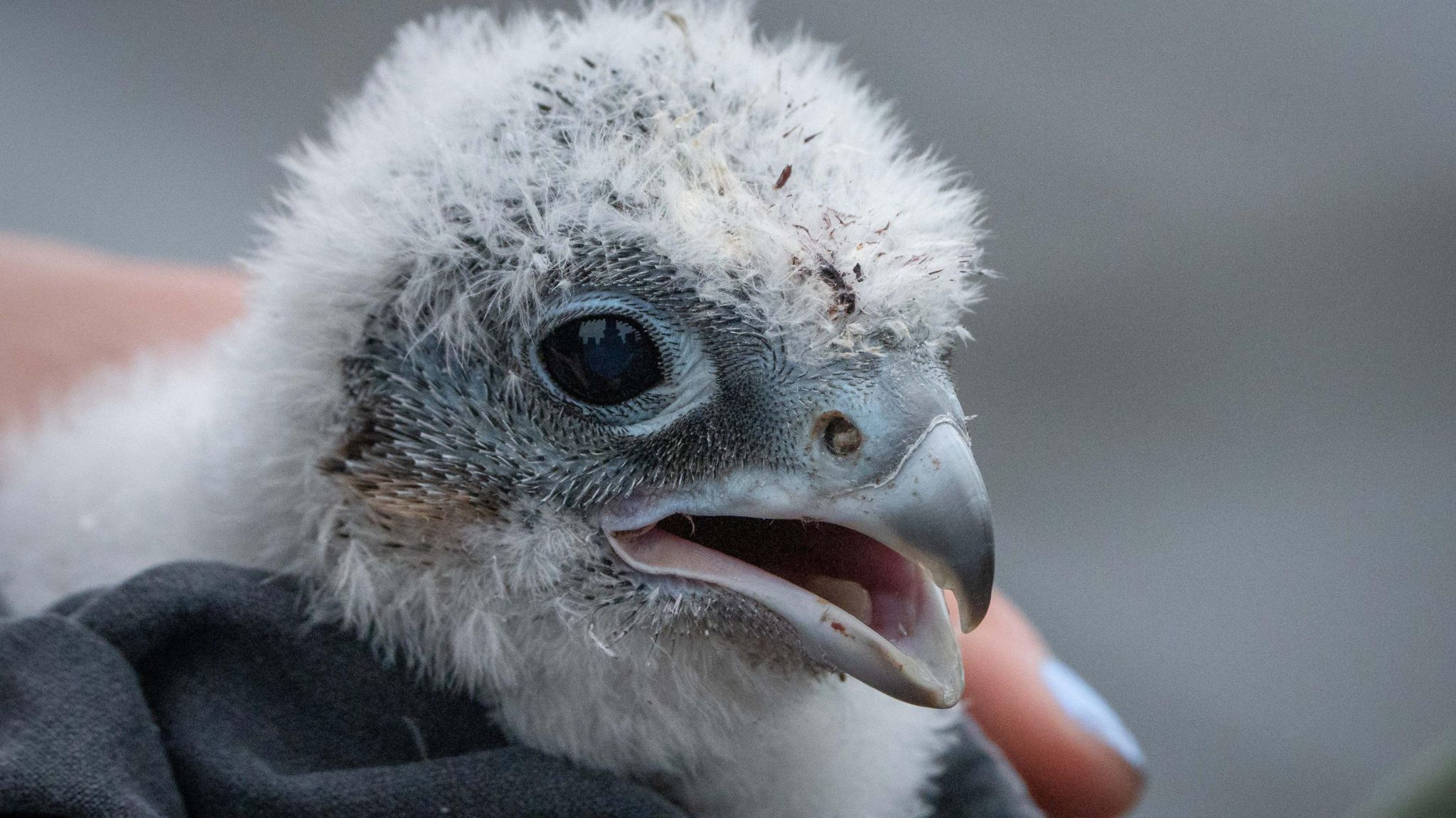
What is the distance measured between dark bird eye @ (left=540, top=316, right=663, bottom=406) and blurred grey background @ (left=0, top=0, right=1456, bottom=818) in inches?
133

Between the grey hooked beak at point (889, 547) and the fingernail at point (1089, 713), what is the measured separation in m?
1.02

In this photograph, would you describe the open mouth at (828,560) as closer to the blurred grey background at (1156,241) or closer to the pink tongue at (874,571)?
the pink tongue at (874,571)

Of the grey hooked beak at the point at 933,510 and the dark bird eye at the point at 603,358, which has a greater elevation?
the dark bird eye at the point at 603,358

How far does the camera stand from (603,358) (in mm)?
1242

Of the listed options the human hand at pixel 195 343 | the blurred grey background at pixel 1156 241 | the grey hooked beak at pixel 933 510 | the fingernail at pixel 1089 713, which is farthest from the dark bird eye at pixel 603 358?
the blurred grey background at pixel 1156 241

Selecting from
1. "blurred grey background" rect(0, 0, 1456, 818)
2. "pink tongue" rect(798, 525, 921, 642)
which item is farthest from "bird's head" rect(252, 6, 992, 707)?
"blurred grey background" rect(0, 0, 1456, 818)

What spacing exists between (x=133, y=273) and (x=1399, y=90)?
16.7ft

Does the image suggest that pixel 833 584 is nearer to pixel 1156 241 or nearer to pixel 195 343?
Answer: pixel 195 343

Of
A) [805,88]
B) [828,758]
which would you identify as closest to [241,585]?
[828,758]

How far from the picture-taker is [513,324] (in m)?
1.28

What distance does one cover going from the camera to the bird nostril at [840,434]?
3.83 ft

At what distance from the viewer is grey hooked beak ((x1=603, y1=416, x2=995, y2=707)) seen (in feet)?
3.79

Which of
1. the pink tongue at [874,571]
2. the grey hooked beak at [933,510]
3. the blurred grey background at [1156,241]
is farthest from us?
the blurred grey background at [1156,241]

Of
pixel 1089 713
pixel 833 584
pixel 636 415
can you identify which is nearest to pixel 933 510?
pixel 833 584
